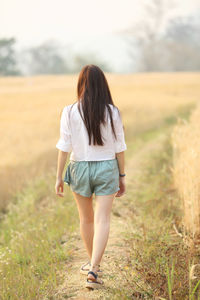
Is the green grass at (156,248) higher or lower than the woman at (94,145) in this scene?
lower

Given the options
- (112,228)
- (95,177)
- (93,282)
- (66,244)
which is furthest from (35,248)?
(95,177)

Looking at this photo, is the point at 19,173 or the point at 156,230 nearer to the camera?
the point at 156,230

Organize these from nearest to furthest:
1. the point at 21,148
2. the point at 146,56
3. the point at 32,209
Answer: the point at 32,209, the point at 21,148, the point at 146,56

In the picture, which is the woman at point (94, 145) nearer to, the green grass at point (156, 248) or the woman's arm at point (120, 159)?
the woman's arm at point (120, 159)

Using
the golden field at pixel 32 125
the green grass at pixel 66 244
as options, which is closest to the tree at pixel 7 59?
the golden field at pixel 32 125

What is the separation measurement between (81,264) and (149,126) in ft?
38.4

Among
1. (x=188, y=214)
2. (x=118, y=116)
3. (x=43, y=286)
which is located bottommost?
(x=43, y=286)

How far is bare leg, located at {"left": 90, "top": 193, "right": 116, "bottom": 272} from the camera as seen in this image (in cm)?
317

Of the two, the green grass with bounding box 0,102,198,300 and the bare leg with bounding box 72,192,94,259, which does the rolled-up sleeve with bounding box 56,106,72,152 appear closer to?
the bare leg with bounding box 72,192,94,259

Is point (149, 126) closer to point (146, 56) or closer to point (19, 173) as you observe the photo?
point (19, 173)

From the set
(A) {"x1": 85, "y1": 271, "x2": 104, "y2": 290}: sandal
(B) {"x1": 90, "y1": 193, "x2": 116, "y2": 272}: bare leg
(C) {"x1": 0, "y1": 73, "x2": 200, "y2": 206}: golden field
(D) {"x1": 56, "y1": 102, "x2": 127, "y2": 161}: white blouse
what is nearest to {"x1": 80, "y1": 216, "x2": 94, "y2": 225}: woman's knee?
(B) {"x1": 90, "y1": 193, "x2": 116, "y2": 272}: bare leg

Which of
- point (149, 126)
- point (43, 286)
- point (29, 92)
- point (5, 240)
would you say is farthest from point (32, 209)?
point (29, 92)

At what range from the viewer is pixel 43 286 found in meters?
3.23

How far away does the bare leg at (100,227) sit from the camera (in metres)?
3.17
